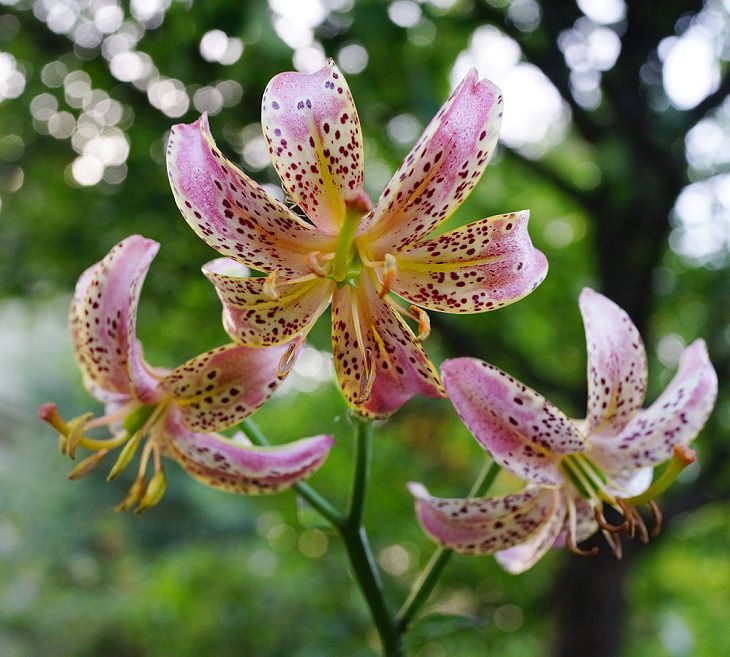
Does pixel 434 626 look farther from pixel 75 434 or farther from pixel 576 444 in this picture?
pixel 75 434

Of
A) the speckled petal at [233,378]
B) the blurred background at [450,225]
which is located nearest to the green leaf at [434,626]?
the speckled petal at [233,378]

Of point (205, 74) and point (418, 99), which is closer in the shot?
point (418, 99)

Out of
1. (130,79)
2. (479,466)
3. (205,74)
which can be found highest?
(205,74)

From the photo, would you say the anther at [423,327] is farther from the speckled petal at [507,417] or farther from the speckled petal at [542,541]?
the speckled petal at [542,541]

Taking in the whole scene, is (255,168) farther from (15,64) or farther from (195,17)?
(15,64)

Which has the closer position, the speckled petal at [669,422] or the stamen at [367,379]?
the stamen at [367,379]

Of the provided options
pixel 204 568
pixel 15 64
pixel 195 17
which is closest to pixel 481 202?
pixel 195 17
